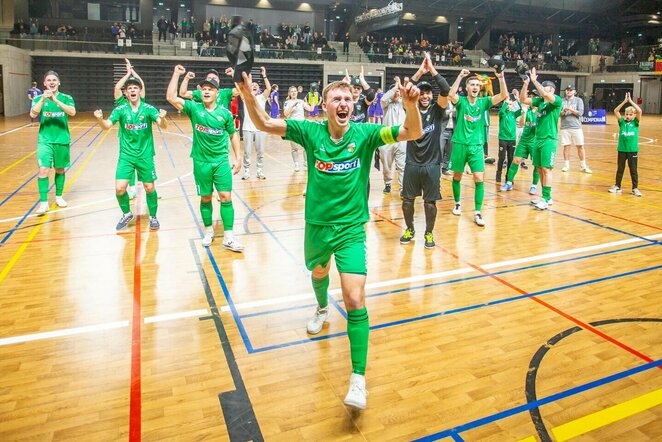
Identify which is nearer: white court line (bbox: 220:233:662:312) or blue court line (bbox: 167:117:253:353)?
blue court line (bbox: 167:117:253:353)

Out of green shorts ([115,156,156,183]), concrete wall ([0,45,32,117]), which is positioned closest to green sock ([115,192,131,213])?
green shorts ([115,156,156,183])

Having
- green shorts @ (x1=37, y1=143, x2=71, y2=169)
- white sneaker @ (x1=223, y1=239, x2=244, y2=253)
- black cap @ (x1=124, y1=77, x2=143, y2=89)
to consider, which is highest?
black cap @ (x1=124, y1=77, x2=143, y2=89)

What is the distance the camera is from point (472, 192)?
10.6 metres

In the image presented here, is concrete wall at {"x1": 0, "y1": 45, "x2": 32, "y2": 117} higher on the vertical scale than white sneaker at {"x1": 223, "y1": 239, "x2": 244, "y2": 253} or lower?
higher

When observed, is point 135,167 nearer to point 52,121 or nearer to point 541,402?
point 52,121

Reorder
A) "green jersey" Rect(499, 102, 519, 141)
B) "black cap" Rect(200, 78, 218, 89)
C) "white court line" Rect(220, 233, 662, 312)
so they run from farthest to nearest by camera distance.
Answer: "green jersey" Rect(499, 102, 519, 141) < "black cap" Rect(200, 78, 218, 89) < "white court line" Rect(220, 233, 662, 312)

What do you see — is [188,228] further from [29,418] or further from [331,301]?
[29,418]

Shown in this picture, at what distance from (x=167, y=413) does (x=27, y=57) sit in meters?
33.0

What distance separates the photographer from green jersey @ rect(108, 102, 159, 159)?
23.4 feet

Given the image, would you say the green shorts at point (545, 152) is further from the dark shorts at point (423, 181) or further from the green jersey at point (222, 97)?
the green jersey at point (222, 97)

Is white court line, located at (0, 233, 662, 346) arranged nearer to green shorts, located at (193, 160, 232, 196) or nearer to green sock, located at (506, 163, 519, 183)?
green shorts, located at (193, 160, 232, 196)

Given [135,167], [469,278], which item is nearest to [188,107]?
[135,167]

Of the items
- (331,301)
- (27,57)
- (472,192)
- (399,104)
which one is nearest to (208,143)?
(331,301)

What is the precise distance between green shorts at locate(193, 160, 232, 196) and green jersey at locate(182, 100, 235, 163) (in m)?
0.07
